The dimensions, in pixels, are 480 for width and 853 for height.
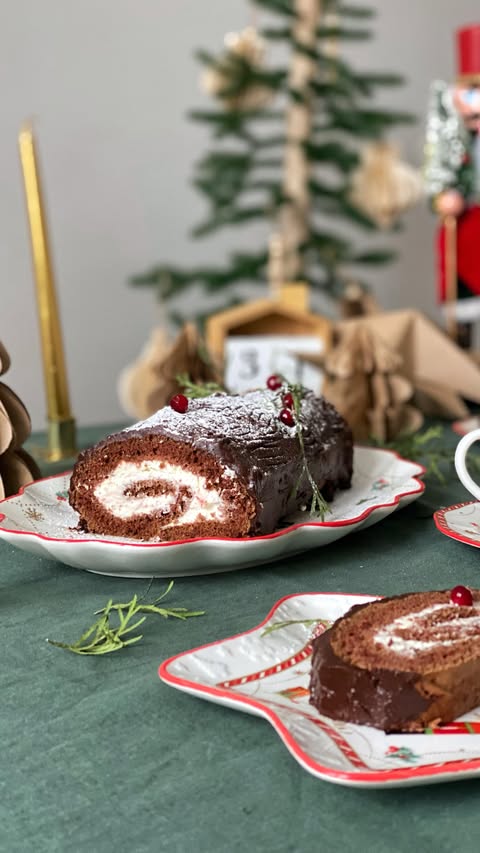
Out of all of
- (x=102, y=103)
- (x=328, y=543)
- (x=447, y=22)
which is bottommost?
(x=328, y=543)

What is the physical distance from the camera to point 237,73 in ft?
9.78

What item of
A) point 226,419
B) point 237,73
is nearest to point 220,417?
point 226,419

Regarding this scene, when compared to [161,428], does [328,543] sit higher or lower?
lower

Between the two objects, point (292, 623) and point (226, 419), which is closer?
point (292, 623)

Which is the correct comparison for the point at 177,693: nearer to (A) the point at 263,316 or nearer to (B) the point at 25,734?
(B) the point at 25,734

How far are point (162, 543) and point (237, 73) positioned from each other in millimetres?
2329

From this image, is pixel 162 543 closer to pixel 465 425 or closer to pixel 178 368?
pixel 178 368

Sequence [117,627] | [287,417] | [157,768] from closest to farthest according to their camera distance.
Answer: [157,768]
[117,627]
[287,417]

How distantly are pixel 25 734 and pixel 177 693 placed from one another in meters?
0.12

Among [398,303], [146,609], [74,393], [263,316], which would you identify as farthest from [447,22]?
[146,609]

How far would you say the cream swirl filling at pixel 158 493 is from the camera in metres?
1.09

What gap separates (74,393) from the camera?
12.1 feet

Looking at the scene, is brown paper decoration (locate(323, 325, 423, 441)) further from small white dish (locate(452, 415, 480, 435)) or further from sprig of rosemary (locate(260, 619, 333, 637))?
sprig of rosemary (locate(260, 619, 333, 637))

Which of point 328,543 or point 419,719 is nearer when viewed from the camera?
point 419,719
